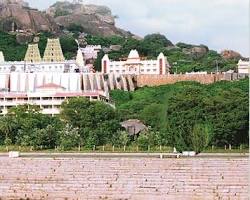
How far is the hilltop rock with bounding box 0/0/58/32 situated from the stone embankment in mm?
73285

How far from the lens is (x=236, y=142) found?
30.9m

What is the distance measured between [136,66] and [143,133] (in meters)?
33.6

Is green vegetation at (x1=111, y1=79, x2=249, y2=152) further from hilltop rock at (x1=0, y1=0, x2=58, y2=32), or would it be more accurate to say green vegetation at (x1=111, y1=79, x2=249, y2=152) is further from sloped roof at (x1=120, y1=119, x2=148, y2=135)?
hilltop rock at (x1=0, y1=0, x2=58, y2=32)

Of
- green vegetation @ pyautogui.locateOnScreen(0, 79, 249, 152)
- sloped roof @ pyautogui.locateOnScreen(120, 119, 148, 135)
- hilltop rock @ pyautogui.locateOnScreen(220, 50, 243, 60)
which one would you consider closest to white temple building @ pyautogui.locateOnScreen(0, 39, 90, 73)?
sloped roof @ pyautogui.locateOnScreen(120, 119, 148, 135)

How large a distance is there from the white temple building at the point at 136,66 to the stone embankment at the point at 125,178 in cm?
4306

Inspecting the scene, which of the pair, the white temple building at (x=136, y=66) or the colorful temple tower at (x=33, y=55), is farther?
the colorful temple tower at (x=33, y=55)

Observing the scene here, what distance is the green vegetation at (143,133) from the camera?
30.1 m

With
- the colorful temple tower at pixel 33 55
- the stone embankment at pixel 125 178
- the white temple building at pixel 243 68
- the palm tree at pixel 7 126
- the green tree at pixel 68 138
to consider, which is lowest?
the stone embankment at pixel 125 178

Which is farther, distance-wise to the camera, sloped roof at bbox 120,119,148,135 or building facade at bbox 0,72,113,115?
building facade at bbox 0,72,113,115

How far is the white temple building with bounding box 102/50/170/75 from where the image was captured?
6438 centimetres

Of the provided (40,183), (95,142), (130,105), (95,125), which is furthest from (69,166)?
(130,105)

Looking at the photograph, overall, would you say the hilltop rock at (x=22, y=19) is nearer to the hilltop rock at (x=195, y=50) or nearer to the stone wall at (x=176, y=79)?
the hilltop rock at (x=195, y=50)

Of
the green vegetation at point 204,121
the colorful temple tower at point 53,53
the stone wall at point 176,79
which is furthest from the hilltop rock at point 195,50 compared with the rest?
the green vegetation at point 204,121

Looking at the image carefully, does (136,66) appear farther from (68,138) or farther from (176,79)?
(68,138)
